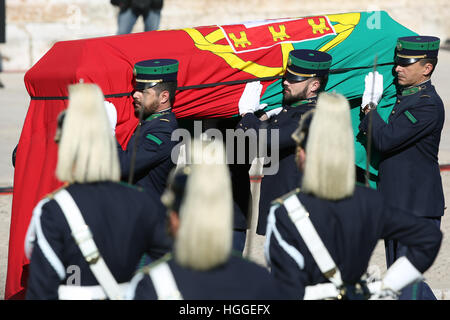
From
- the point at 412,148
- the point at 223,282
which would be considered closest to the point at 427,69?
the point at 412,148

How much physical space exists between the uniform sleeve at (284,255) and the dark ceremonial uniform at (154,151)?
1443 mm

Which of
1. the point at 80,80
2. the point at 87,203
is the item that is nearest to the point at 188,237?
the point at 87,203

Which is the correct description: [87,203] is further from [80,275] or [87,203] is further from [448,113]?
[448,113]

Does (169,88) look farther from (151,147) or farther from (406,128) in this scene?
(406,128)

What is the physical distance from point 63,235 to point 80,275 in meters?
0.24

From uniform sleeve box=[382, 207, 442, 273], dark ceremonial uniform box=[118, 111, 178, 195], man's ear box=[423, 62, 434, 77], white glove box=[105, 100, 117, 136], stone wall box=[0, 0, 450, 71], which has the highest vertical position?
man's ear box=[423, 62, 434, 77]

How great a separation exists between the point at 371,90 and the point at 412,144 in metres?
0.47

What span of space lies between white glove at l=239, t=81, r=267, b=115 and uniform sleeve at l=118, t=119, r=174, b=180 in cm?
59

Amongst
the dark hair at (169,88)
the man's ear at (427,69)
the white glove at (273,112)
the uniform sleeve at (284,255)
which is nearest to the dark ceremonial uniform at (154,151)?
the dark hair at (169,88)

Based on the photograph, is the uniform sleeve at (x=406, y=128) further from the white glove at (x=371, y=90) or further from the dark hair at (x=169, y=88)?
the dark hair at (x=169, y=88)

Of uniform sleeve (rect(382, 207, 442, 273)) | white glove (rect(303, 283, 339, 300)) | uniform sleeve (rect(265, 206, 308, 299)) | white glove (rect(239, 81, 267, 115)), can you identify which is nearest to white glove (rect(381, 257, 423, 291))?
uniform sleeve (rect(382, 207, 442, 273))

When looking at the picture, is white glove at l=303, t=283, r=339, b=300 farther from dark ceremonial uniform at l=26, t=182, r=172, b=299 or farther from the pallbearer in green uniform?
the pallbearer in green uniform

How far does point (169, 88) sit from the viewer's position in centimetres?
494

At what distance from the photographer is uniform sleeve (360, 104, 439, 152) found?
200 inches
